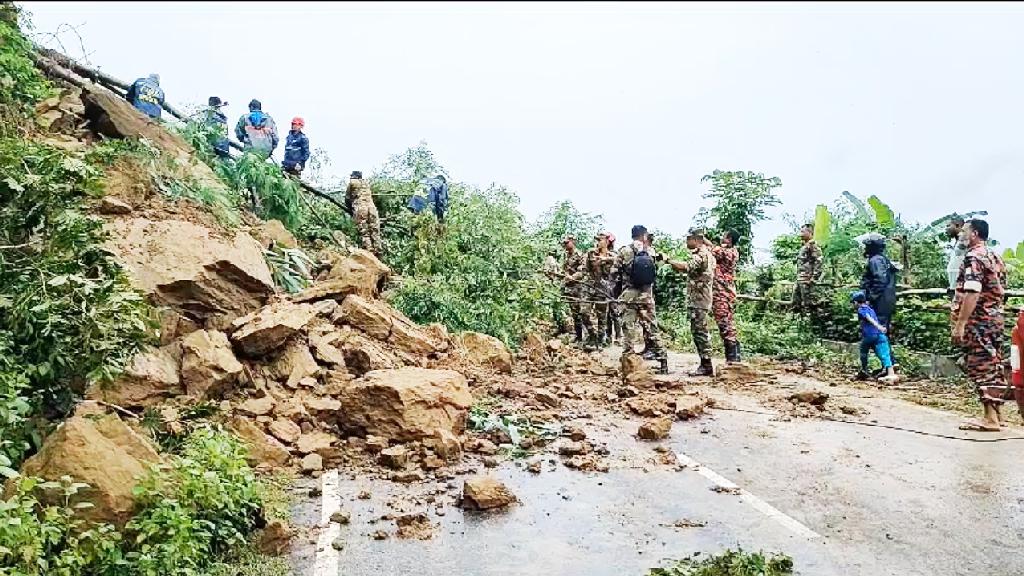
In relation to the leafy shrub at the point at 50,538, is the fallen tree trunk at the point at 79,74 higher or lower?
higher

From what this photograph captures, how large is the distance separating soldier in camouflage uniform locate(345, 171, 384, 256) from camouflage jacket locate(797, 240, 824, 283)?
7.49 m

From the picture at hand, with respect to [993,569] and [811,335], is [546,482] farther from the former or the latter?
[811,335]

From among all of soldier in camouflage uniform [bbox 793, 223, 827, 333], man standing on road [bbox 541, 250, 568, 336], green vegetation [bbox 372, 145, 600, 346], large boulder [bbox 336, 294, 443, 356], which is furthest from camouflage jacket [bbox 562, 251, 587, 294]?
large boulder [bbox 336, 294, 443, 356]

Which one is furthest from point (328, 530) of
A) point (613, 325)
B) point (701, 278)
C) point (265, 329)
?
point (613, 325)

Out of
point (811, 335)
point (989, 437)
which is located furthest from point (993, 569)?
point (811, 335)

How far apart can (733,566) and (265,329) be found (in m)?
4.74

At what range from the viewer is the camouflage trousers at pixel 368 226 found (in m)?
13.9

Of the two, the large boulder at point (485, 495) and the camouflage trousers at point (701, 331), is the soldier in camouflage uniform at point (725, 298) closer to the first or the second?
the camouflage trousers at point (701, 331)

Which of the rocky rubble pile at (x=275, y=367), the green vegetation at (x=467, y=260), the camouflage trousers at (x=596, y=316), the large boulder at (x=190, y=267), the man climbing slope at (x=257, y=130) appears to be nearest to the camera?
the rocky rubble pile at (x=275, y=367)

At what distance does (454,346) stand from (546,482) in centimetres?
404

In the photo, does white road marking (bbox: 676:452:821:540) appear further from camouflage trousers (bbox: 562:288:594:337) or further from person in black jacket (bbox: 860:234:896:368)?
camouflage trousers (bbox: 562:288:594:337)

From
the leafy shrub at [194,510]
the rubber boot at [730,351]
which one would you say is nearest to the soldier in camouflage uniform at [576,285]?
the rubber boot at [730,351]

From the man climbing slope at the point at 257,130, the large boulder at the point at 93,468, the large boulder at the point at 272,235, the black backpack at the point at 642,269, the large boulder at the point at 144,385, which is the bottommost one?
the large boulder at the point at 93,468

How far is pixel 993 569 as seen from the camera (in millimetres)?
4363
